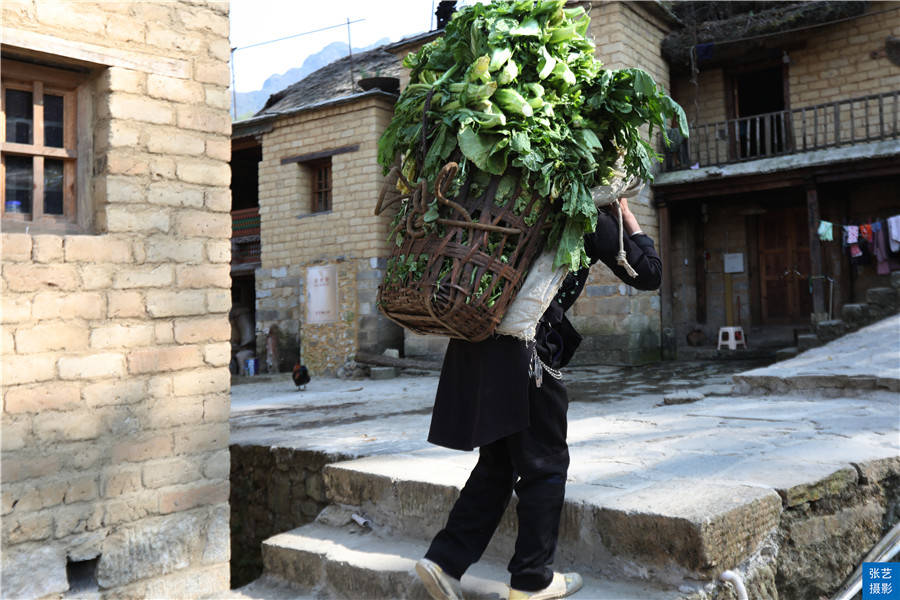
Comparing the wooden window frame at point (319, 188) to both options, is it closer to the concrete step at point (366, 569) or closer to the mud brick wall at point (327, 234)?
the mud brick wall at point (327, 234)

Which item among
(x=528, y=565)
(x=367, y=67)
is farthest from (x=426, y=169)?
(x=367, y=67)

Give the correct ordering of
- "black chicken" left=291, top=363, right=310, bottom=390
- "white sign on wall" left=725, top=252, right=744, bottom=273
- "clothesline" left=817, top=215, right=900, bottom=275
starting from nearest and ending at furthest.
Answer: "black chicken" left=291, top=363, right=310, bottom=390 < "clothesline" left=817, top=215, right=900, bottom=275 < "white sign on wall" left=725, top=252, right=744, bottom=273

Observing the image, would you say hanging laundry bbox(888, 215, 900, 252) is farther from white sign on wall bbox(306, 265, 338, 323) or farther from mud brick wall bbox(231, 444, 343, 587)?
mud brick wall bbox(231, 444, 343, 587)

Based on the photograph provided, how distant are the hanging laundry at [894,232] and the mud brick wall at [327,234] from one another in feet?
26.4

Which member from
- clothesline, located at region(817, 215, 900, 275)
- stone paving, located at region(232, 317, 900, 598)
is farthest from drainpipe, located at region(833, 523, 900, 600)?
clothesline, located at region(817, 215, 900, 275)

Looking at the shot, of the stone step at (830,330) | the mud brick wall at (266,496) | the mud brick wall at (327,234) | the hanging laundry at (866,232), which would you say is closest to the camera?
the mud brick wall at (266,496)

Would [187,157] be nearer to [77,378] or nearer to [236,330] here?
[77,378]

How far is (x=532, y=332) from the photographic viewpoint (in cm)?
213

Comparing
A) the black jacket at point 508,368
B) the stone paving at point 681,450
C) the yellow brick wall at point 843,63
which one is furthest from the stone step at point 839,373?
the yellow brick wall at point 843,63

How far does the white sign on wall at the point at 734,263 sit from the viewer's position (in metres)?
12.6

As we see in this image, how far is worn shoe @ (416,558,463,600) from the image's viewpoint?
7.23ft

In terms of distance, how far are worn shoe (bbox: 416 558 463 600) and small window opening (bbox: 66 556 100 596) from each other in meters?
1.88

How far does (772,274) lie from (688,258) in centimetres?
151

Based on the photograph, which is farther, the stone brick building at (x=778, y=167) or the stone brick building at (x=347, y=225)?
the stone brick building at (x=347, y=225)
